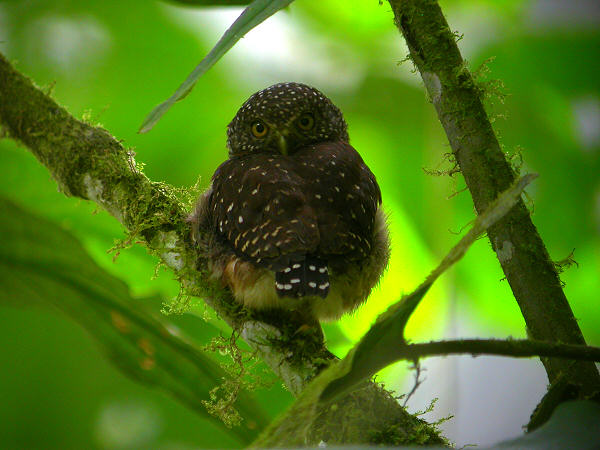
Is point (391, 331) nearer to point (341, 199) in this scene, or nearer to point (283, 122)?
point (341, 199)

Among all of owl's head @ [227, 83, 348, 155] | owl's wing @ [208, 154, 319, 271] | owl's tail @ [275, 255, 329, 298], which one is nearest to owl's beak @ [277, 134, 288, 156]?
owl's head @ [227, 83, 348, 155]

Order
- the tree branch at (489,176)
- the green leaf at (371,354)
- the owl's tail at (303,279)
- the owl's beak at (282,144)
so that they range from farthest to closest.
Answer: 1. the owl's beak at (282,144)
2. the owl's tail at (303,279)
3. the tree branch at (489,176)
4. the green leaf at (371,354)

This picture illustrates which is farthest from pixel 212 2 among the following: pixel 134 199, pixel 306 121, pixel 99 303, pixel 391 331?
pixel 391 331

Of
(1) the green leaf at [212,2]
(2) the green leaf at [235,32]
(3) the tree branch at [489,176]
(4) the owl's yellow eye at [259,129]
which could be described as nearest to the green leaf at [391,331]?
(3) the tree branch at [489,176]

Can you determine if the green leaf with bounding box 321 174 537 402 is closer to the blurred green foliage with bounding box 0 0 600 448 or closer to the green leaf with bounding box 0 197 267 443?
the green leaf with bounding box 0 197 267 443

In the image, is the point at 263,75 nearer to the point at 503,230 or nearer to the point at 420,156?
the point at 420,156

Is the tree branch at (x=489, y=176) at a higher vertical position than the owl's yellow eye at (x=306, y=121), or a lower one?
lower

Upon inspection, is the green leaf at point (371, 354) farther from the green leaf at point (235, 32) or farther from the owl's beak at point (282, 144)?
the owl's beak at point (282, 144)
